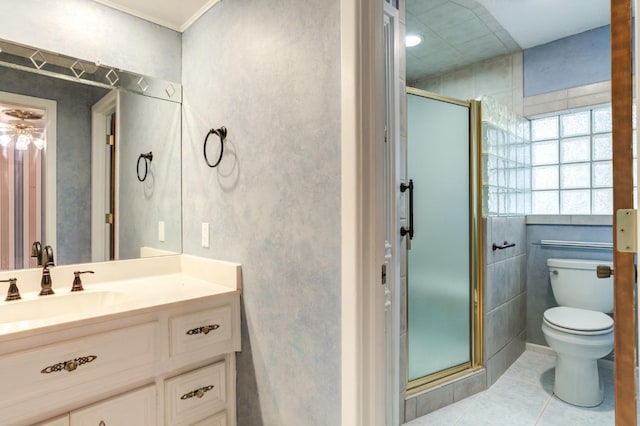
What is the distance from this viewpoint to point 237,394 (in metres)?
1.55

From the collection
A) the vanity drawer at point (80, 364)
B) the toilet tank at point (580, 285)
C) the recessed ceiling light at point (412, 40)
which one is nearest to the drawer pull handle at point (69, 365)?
the vanity drawer at point (80, 364)

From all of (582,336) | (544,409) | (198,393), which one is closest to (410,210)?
(198,393)

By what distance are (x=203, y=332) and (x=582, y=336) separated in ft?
7.26

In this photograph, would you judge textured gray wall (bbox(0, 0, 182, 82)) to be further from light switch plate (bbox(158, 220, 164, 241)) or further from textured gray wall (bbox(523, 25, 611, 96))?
textured gray wall (bbox(523, 25, 611, 96))

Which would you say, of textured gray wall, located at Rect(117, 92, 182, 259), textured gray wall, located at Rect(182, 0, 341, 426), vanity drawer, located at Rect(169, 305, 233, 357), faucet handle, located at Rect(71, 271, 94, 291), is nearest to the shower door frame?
textured gray wall, located at Rect(182, 0, 341, 426)

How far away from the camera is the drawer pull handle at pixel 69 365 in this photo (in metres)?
1.04

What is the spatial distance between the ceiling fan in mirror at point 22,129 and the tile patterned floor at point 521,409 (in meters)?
2.34

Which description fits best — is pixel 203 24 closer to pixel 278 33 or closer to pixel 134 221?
pixel 278 33

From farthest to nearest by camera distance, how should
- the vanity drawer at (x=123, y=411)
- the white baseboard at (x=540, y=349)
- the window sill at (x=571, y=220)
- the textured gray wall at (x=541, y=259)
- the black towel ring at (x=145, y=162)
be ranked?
the white baseboard at (x=540, y=349)
the textured gray wall at (x=541, y=259)
the window sill at (x=571, y=220)
the black towel ring at (x=145, y=162)
the vanity drawer at (x=123, y=411)

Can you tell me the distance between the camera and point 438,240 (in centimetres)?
217

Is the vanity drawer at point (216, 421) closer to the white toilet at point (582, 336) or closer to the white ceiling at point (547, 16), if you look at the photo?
the white toilet at point (582, 336)

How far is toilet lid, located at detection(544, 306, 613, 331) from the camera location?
2.11 m

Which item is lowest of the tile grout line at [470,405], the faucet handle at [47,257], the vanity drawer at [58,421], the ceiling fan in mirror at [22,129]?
the tile grout line at [470,405]

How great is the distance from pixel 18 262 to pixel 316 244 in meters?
1.30
